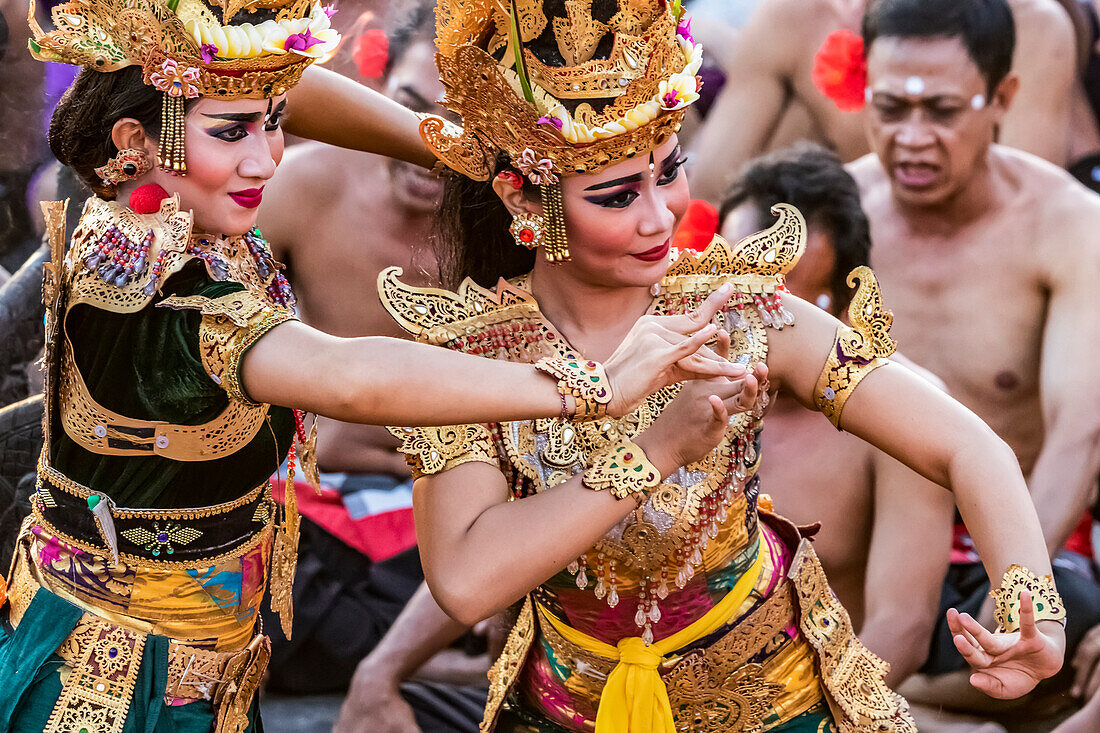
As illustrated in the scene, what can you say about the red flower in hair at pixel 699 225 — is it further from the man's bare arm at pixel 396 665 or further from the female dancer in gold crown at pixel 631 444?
the female dancer in gold crown at pixel 631 444

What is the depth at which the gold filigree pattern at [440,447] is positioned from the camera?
6.52 feet

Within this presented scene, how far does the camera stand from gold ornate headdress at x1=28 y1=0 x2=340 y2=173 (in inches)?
76.0

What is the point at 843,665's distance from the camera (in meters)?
2.19

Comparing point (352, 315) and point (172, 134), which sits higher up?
point (172, 134)

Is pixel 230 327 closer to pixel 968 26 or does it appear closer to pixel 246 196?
pixel 246 196

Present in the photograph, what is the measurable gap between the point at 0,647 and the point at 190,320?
695 millimetres

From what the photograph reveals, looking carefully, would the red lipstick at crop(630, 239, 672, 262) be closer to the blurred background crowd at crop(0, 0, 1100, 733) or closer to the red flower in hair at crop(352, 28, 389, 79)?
the blurred background crowd at crop(0, 0, 1100, 733)

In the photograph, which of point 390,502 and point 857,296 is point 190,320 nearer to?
point 857,296

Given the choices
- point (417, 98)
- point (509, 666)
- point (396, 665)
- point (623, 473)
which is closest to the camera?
point (623, 473)

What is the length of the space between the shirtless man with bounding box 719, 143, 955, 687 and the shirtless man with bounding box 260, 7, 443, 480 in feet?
3.53

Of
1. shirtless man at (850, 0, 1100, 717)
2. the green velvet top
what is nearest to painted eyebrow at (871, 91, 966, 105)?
shirtless man at (850, 0, 1100, 717)

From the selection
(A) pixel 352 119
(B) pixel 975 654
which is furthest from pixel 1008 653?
(A) pixel 352 119

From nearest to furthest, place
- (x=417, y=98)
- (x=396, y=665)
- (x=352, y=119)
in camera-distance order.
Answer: (x=352, y=119), (x=396, y=665), (x=417, y=98)

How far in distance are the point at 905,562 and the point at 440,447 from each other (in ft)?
6.47
